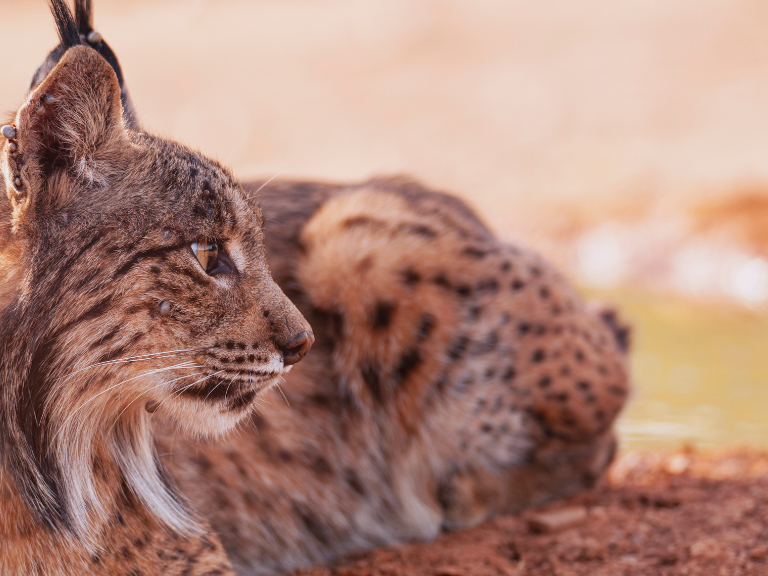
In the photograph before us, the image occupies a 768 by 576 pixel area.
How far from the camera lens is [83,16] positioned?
2.60 meters

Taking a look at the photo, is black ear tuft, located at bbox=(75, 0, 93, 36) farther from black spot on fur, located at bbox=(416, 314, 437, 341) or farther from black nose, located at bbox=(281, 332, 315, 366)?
black spot on fur, located at bbox=(416, 314, 437, 341)

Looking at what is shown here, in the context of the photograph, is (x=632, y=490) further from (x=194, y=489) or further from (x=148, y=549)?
(x=148, y=549)

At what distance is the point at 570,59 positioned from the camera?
19.2 m

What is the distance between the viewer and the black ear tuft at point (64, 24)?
2447mm

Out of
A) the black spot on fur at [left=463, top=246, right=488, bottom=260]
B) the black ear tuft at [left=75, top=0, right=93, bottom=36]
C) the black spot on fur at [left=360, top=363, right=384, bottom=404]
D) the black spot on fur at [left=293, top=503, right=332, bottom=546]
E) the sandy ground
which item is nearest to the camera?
the black ear tuft at [left=75, top=0, right=93, bottom=36]

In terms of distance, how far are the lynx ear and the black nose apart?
2.39ft

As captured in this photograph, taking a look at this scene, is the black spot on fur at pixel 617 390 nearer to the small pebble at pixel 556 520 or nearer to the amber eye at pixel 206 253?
the small pebble at pixel 556 520

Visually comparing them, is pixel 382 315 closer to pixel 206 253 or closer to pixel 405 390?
pixel 405 390

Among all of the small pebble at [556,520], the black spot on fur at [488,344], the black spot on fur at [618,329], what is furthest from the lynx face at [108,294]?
the black spot on fur at [618,329]

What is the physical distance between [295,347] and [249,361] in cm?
15

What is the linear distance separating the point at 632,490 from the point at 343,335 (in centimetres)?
172

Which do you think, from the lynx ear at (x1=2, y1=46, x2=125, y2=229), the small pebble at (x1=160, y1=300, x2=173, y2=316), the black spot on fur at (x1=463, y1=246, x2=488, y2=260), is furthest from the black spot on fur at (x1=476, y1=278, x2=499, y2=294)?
the lynx ear at (x1=2, y1=46, x2=125, y2=229)

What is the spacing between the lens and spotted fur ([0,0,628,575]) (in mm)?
2385

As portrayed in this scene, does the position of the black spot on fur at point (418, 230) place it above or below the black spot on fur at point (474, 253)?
above
